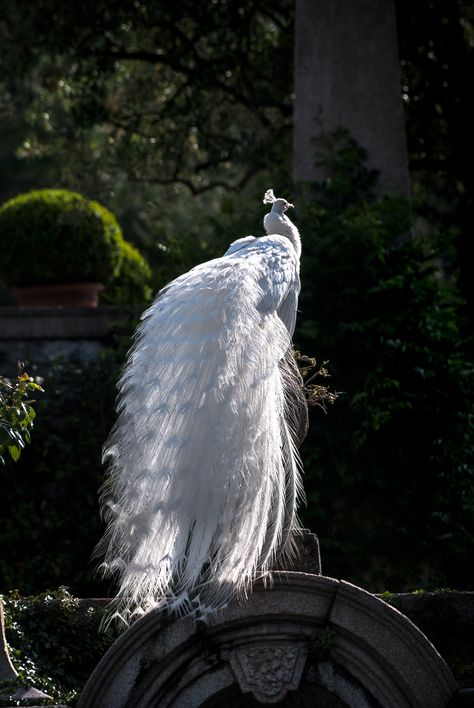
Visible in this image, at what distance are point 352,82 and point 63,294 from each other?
108 inches

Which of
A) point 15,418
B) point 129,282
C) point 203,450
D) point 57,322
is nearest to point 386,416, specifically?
point 57,322

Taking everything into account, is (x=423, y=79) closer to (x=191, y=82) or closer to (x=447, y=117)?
(x=447, y=117)

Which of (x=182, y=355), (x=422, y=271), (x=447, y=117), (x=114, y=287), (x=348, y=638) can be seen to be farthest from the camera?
(x=447, y=117)

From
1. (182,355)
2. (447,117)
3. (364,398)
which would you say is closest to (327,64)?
(447,117)

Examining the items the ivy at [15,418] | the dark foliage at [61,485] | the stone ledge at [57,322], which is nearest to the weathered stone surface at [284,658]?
the ivy at [15,418]

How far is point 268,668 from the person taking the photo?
3.93 m

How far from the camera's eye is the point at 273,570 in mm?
4062

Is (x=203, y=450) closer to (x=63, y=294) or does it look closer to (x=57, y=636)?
(x=57, y=636)

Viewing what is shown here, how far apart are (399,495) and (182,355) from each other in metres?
3.45

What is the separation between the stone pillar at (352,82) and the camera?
9.18 meters

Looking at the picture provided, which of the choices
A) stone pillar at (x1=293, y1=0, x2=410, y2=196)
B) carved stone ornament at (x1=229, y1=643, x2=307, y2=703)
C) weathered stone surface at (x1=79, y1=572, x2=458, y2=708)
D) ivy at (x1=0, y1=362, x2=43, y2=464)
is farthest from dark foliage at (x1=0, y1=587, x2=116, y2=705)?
stone pillar at (x1=293, y1=0, x2=410, y2=196)

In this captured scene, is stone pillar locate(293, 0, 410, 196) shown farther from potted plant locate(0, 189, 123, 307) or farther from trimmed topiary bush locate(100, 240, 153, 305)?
potted plant locate(0, 189, 123, 307)

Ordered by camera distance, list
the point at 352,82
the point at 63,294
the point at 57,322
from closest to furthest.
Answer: the point at 57,322, the point at 63,294, the point at 352,82

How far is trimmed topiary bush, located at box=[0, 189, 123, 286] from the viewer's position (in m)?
8.92
